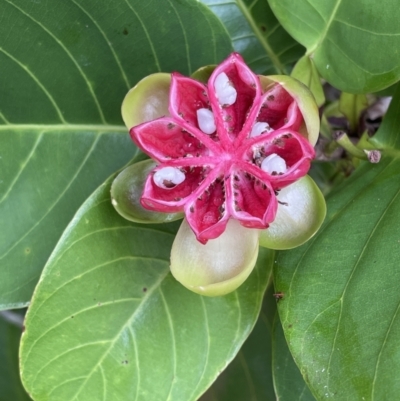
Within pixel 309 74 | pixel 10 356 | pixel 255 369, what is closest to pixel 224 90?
pixel 309 74

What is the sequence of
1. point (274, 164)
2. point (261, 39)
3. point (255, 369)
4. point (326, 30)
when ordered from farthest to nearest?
point (255, 369) → point (261, 39) → point (326, 30) → point (274, 164)

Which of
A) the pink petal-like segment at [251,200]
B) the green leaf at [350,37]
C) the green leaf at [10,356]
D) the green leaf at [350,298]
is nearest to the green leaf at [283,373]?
the green leaf at [350,298]

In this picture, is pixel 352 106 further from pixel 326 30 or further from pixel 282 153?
pixel 282 153

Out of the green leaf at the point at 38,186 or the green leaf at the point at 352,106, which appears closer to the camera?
the green leaf at the point at 38,186

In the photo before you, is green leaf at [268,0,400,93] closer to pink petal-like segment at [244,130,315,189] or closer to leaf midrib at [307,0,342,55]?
leaf midrib at [307,0,342,55]

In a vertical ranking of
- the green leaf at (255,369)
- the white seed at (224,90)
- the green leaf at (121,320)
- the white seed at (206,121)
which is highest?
the white seed at (224,90)

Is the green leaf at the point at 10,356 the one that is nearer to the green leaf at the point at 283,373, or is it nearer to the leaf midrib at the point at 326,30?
the green leaf at the point at 283,373

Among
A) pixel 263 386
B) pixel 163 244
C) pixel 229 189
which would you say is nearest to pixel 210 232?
pixel 229 189
